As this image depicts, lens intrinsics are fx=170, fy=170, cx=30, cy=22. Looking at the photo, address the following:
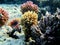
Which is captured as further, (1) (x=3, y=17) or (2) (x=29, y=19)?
(1) (x=3, y=17)

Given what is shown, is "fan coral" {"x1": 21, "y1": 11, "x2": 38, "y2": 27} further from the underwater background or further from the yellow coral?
the underwater background

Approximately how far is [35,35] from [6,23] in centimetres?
209

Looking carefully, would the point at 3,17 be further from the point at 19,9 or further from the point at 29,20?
the point at 19,9

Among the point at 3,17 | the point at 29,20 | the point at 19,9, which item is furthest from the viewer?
the point at 19,9

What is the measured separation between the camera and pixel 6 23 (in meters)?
6.97

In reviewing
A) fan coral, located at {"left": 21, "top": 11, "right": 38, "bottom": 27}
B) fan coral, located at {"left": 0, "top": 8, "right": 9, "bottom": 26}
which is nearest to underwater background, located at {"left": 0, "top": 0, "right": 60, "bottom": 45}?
fan coral, located at {"left": 21, "top": 11, "right": 38, "bottom": 27}

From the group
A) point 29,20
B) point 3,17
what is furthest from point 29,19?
point 3,17

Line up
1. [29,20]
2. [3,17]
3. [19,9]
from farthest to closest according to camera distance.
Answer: [19,9]
[3,17]
[29,20]

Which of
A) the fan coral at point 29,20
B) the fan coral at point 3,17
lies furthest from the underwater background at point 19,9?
the fan coral at point 3,17

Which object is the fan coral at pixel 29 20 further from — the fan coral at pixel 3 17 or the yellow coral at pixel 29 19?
the fan coral at pixel 3 17

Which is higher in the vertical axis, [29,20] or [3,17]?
[3,17]

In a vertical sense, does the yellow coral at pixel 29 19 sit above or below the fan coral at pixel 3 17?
below

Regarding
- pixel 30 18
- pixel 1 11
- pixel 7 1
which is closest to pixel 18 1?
pixel 7 1

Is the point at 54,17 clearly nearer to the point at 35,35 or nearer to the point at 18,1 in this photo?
the point at 35,35
